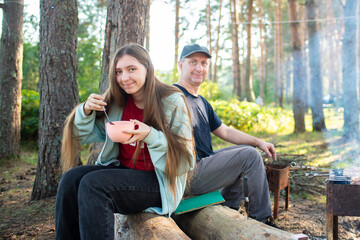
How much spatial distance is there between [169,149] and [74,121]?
2.72 feet

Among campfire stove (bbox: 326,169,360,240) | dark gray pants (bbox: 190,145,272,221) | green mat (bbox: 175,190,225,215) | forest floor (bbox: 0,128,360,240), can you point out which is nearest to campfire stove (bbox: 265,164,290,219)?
forest floor (bbox: 0,128,360,240)

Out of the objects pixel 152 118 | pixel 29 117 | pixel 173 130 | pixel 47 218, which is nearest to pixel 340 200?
pixel 173 130

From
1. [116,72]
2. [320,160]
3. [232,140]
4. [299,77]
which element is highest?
[299,77]

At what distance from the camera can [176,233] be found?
83.7 inches

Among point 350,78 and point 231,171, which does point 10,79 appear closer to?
point 231,171

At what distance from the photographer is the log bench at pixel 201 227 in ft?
6.89

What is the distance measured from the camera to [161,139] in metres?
2.12

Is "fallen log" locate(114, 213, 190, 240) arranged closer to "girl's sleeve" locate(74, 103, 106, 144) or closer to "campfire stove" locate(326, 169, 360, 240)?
"girl's sleeve" locate(74, 103, 106, 144)

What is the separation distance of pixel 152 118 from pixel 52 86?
7.13ft

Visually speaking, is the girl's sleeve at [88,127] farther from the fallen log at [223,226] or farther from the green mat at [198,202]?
the fallen log at [223,226]

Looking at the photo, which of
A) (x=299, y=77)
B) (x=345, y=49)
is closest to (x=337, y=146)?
(x=345, y=49)

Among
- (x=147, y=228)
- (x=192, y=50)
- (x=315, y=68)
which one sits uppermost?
(x=315, y=68)

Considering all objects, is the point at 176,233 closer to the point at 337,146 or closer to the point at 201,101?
the point at 201,101

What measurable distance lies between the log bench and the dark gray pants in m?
0.25
